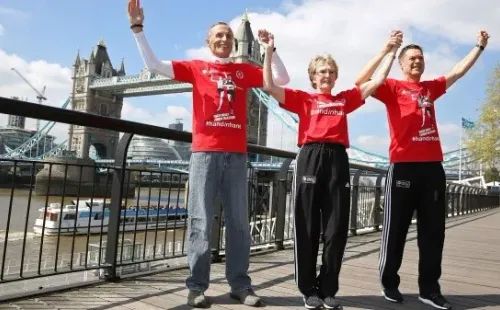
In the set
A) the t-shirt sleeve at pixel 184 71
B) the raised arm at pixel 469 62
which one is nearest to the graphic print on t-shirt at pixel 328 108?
the t-shirt sleeve at pixel 184 71

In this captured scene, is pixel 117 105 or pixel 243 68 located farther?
pixel 117 105

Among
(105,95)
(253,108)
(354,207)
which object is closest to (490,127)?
(354,207)

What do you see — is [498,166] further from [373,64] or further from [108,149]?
[108,149]

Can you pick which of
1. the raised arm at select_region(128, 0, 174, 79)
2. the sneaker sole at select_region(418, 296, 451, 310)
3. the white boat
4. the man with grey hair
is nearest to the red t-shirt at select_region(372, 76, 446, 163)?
the man with grey hair

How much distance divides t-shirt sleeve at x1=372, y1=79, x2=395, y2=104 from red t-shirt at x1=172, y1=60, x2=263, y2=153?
74cm

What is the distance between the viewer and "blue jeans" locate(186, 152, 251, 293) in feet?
7.45

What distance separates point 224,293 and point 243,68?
3.95 ft

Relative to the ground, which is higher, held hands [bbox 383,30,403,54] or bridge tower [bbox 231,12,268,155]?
bridge tower [bbox 231,12,268,155]

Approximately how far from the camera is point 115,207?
262cm

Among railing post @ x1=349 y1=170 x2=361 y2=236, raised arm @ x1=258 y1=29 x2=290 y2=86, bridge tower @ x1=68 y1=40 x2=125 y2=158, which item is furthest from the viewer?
bridge tower @ x1=68 y1=40 x2=125 y2=158

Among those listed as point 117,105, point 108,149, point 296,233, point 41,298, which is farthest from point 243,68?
point 117,105

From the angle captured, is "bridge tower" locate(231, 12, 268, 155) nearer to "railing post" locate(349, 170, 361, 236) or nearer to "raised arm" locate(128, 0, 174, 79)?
→ "railing post" locate(349, 170, 361, 236)

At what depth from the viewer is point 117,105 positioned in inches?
3039

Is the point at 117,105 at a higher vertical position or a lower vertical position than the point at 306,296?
higher
